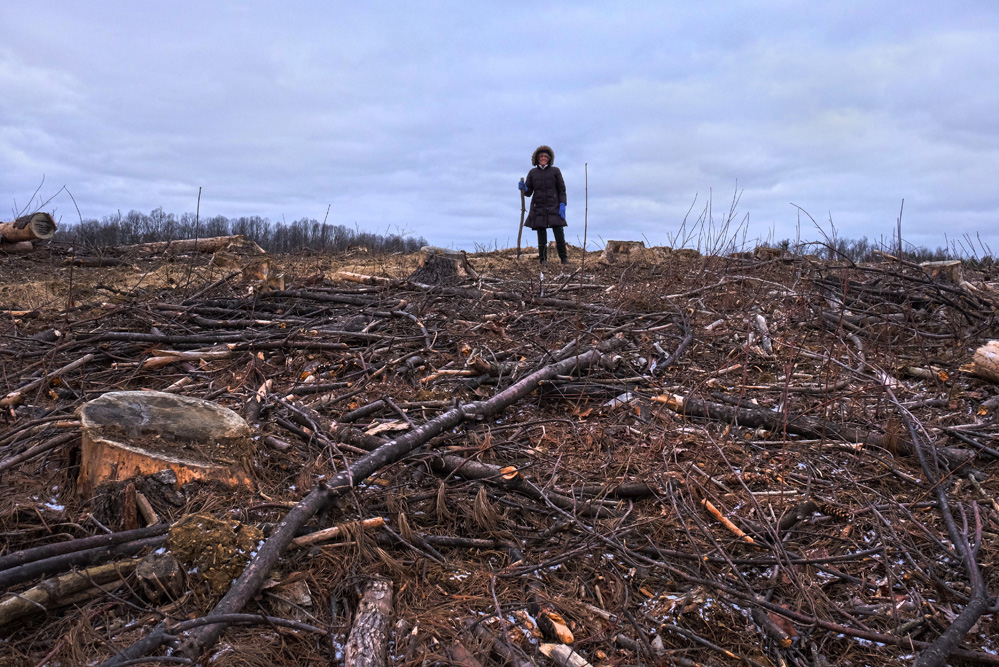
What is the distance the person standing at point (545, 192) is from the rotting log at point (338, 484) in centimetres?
667

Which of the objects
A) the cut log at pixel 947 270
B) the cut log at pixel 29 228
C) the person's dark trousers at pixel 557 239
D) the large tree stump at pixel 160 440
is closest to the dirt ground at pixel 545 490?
the large tree stump at pixel 160 440

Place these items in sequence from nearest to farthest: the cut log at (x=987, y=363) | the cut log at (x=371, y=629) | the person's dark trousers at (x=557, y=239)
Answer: the cut log at (x=371, y=629), the cut log at (x=987, y=363), the person's dark trousers at (x=557, y=239)

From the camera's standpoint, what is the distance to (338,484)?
9.52 feet

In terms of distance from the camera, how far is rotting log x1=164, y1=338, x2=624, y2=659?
2.15 meters

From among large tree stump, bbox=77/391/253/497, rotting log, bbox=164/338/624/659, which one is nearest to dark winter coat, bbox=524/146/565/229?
rotting log, bbox=164/338/624/659

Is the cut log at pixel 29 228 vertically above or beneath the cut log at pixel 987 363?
above

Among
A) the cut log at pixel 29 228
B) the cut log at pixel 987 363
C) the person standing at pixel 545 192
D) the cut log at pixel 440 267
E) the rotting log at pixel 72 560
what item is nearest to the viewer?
the rotting log at pixel 72 560

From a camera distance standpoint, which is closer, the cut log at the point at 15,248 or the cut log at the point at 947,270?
the cut log at the point at 947,270

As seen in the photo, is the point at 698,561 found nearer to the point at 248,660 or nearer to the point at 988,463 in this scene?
the point at 248,660

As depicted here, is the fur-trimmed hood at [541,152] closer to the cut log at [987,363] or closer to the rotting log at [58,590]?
the cut log at [987,363]

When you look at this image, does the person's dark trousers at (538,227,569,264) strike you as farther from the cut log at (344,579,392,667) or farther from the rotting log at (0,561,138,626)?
the rotting log at (0,561,138,626)

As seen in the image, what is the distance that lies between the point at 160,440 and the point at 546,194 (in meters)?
8.79

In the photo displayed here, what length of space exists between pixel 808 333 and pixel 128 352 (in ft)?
21.5

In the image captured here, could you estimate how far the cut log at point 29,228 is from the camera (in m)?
12.3
